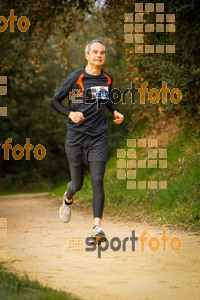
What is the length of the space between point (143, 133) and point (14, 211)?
3961mm

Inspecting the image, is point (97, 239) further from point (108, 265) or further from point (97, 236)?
point (108, 265)

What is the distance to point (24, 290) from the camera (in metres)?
4.43

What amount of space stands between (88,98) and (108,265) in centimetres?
219

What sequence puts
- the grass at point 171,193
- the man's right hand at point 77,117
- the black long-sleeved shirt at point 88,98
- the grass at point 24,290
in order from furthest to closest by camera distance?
the grass at point 171,193 → the black long-sleeved shirt at point 88,98 → the man's right hand at point 77,117 → the grass at point 24,290

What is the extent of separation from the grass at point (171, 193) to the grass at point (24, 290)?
4.23 meters

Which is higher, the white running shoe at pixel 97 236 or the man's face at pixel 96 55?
the man's face at pixel 96 55

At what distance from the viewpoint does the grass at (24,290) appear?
4.14 m

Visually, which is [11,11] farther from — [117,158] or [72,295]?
[72,295]

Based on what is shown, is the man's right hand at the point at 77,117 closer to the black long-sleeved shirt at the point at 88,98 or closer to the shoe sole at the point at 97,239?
the black long-sleeved shirt at the point at 88,98

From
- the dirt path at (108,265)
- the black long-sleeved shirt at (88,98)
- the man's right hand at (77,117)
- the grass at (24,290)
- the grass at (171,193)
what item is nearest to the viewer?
the grass at (24,290)

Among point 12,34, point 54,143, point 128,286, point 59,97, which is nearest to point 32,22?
point 12,34

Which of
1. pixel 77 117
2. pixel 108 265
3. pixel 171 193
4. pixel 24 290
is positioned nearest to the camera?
pixel 24 290

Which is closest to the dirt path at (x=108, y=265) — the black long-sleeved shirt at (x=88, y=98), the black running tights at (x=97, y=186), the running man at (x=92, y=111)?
the black running tights at (x=97, y=186)

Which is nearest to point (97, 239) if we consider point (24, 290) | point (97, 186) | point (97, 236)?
point (97, 236)
